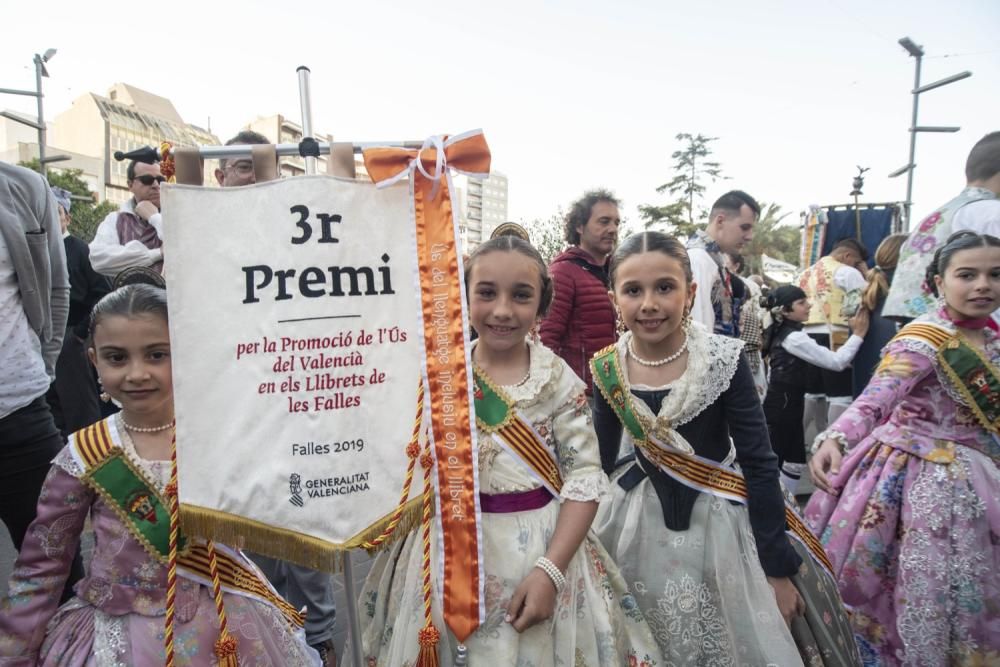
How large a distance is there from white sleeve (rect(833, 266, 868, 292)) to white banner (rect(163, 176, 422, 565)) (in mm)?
5821

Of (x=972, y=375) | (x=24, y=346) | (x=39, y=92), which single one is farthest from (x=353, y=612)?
(x=39, y=92)

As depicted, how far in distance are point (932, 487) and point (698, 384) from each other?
123cm

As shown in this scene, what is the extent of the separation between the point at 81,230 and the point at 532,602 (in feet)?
102

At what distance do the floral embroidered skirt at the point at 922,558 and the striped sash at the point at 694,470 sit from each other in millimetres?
509

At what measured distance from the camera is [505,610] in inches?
66.2

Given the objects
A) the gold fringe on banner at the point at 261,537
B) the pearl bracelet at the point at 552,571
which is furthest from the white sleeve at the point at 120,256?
the pearl bracelet at the point at 552,571

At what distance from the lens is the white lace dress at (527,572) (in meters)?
1.68

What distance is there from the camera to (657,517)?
2.15m

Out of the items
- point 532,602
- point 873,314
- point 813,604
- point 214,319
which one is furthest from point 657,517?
point 873,314

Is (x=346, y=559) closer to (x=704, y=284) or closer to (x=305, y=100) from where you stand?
(x=305, y=100)

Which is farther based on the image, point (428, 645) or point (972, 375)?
point (972, 375)

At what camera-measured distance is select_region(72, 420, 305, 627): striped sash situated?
1.62 meters

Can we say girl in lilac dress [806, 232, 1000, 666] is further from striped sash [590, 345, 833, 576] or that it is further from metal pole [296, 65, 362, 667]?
metal pole [296, 65, 362, 667]

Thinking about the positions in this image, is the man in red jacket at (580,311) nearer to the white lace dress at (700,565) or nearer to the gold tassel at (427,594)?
the white lace dress at (700,565)
